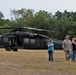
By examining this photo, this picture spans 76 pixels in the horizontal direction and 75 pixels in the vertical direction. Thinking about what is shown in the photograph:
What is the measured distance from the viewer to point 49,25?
270 feet

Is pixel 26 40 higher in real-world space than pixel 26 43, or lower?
higher

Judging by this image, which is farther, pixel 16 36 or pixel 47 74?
pixel 16 36

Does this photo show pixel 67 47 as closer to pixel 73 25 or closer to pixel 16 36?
pixel 16 36

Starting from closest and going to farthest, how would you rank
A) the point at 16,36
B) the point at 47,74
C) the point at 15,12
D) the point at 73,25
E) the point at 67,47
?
the point at 47,74, the point at 67,47, the point at 16,36, the point at 73,25, the point at 15,12

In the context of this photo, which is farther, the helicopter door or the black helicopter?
the helicopter door

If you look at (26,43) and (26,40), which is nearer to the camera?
(26,40)

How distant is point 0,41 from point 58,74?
2469 cm

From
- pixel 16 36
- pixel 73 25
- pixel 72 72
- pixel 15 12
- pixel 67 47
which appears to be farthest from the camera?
pixel 15 12

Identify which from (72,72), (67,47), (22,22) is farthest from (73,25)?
(72,72)

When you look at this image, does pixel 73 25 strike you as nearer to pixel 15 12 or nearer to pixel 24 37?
pixel 15 12

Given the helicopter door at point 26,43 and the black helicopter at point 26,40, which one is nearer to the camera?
the black helicopter at point 26,40

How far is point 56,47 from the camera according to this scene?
34312mm

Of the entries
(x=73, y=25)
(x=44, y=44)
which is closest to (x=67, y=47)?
(x=44, y=44)

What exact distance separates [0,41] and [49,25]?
47.4 metres
